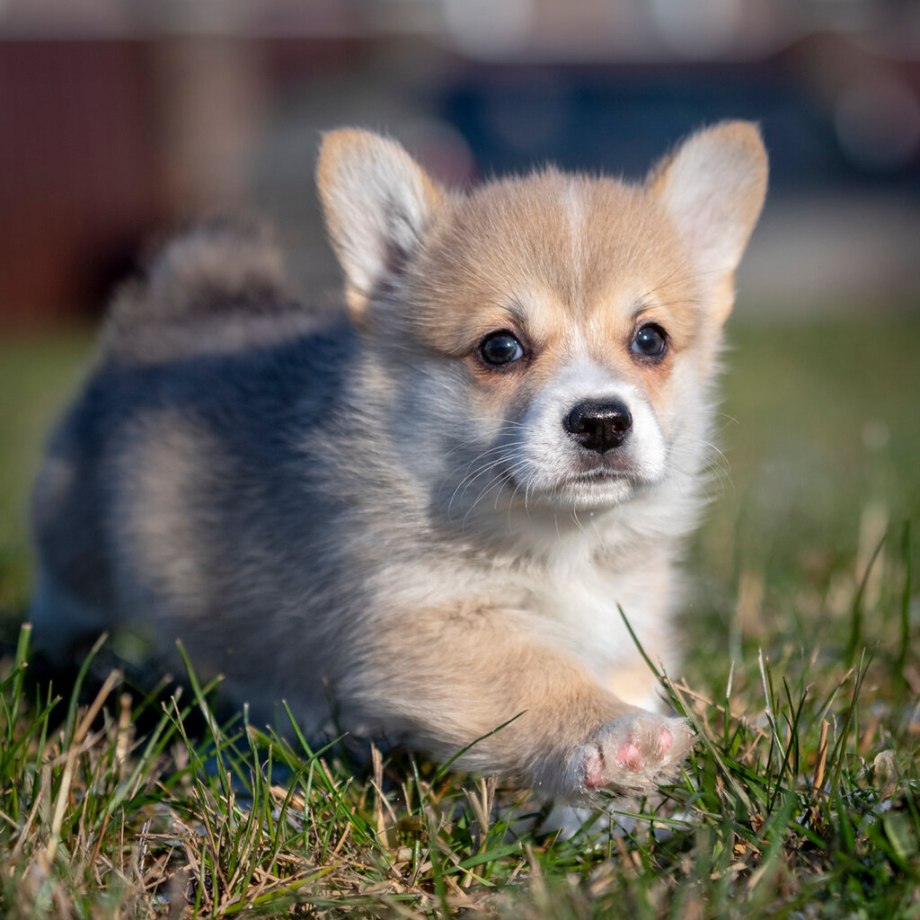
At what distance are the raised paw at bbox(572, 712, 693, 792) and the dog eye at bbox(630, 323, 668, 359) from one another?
40.3 inches

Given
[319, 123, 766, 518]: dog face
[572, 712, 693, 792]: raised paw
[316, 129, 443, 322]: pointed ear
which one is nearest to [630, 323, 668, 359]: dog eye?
[319, 123, 766, 518]: dog face

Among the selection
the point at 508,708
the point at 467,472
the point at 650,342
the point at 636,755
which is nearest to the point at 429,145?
the point at 650,342

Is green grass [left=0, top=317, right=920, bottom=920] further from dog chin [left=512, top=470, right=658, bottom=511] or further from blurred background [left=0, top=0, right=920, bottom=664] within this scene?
blurred background [left=0, top=0, right=920, bottom=664]

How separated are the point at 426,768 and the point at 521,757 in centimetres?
40

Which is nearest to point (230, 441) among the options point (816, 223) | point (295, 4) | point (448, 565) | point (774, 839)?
point (448, 565)

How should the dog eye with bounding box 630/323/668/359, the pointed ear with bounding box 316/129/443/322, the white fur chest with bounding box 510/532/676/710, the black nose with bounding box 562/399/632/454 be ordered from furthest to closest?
the pointed ear with bounding box 316/129/443/322 → the dog eye with bounding box 630/323/668/359 → the white fur chest with bounding box 510/532/676/710 → the black nose with bounding box 562/399/632/454

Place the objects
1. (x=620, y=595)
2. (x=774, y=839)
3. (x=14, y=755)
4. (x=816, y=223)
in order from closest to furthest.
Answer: (x=774, y=839), (x=14, y=755), (x=620, y=595), (x=816, y=223)

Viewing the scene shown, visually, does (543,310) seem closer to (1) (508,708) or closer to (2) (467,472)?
(2) (467,472)

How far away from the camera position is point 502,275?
2941 millimetres

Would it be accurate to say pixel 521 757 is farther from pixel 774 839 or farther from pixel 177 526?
pixel 177 526

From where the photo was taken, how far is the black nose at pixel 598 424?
262 centimetres

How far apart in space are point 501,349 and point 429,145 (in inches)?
397

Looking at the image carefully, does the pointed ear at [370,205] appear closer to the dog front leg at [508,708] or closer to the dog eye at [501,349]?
the dog eye at [501,349]

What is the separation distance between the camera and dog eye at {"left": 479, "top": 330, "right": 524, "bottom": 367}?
9.47ft
